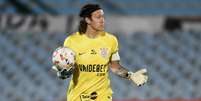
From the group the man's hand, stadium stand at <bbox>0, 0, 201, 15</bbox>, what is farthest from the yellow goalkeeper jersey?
stadium stand at <bbox>0, 0, 201, 15</bbox>

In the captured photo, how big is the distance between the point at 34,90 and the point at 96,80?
19.0 ft

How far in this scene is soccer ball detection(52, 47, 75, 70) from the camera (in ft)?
15.0

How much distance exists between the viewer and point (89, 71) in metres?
4.74

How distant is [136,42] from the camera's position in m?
10.9

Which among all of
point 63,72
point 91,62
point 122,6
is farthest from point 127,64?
point 63,72

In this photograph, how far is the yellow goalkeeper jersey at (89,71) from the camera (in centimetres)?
473

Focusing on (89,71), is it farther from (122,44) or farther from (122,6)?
(122,44)

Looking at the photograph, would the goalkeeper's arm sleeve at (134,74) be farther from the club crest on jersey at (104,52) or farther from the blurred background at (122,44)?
the blurred background at (122,44)

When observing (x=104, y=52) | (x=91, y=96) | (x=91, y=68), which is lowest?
(x=91, y=96)

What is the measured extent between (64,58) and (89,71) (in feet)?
0.89

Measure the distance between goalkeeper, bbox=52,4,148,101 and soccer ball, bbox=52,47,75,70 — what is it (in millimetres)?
99

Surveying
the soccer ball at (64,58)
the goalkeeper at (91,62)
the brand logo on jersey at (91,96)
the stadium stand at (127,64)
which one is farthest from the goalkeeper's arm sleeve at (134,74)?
the stadium stand at (127,64)

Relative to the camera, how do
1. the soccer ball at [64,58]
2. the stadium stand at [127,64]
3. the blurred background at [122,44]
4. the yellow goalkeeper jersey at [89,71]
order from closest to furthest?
the soccer ball at [64,58], the yellow goalkeeper jersey at [89,71], the blurred background at [122,44], the stadium stand at [127,64]

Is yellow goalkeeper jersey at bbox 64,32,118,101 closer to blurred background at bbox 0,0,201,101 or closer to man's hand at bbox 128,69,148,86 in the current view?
man's hand at bbox 128,69,148,86
